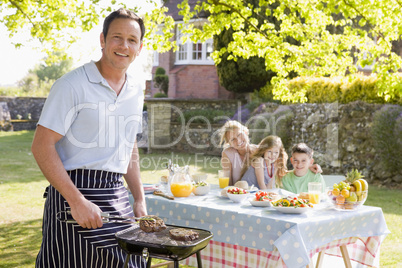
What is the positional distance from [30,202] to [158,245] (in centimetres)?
653

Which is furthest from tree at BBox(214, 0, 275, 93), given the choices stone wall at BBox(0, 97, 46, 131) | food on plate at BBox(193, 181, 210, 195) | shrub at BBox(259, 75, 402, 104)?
food on plate at BBox(193, 181, 210, 195)

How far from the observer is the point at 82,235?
235 cm

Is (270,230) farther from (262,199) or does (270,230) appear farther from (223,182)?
(223,182)

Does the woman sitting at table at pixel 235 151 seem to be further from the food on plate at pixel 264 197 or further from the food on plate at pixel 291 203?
the food on plate at pixel 291 203

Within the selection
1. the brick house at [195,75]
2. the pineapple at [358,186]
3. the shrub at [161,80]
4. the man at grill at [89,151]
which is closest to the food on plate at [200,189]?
the pineapple at [358,186]

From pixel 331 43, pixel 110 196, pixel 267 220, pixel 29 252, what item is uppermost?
pixel 331 43

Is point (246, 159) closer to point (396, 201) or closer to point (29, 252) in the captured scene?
point (29, 252)

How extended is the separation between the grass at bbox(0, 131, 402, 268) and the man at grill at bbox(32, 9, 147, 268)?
94.5 inches

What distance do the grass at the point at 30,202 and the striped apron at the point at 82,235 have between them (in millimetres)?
2404

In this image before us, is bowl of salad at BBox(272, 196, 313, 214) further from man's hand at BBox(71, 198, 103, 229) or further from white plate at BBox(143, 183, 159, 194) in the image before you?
man's hand at BBox(71, 198, 103, 229)

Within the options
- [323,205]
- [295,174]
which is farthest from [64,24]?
[323,205]

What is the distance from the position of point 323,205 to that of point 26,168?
9.74 metres

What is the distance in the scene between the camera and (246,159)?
5.22m

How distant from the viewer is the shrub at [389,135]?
9.29 meters
